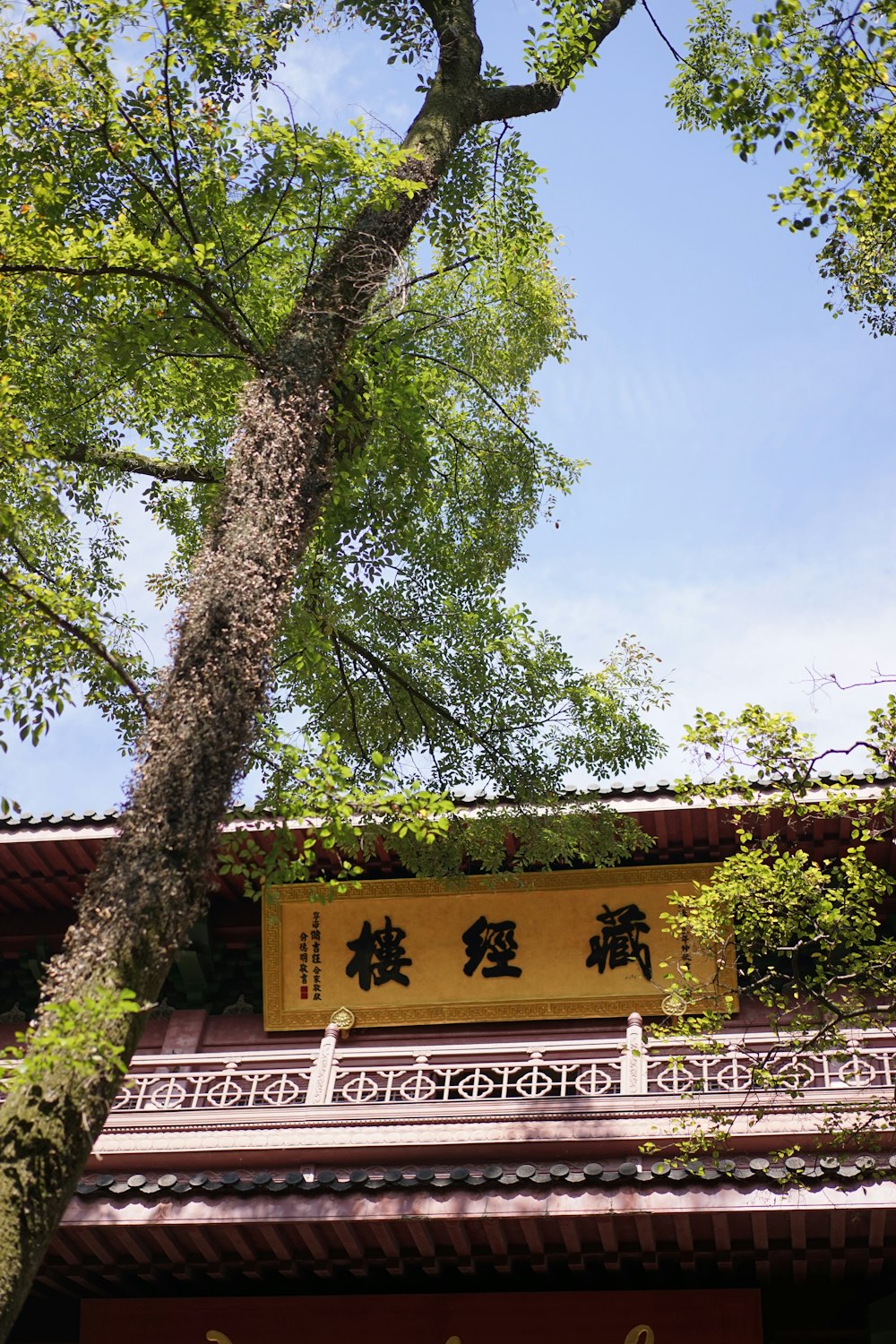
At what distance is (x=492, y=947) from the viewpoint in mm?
10195

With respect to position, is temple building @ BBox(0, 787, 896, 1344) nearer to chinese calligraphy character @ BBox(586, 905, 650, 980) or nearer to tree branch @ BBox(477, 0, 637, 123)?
chinese calligraphy character @ BBox(586, 905, 650, 980)

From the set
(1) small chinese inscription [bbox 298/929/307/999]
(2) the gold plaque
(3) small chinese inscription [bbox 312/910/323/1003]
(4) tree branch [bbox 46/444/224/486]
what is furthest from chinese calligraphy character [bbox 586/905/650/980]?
(4) tree branch [bbox 46/444/224/486]

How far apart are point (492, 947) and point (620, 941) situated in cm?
97

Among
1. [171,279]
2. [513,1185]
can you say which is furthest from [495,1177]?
[171,279]

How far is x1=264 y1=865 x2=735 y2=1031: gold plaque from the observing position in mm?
9953

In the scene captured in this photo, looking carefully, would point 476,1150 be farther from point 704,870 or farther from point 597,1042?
point 704,870

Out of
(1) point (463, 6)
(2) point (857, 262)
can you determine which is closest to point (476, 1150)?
(2) point (857, 262)

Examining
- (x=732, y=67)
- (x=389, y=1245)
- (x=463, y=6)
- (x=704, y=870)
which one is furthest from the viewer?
(x=704, y=870)

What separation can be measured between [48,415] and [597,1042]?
5213 mm

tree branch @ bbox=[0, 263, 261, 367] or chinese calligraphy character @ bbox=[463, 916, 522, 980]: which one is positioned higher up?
tree branch @ bbox=[0, 263, 261, 367]

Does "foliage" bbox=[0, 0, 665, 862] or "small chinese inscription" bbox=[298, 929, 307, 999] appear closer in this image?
"foliage" bbox=[0, 0, 665, 862]

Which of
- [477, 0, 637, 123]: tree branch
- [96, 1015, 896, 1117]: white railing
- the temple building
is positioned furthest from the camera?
[477, 0, 637, 123]: tree branch

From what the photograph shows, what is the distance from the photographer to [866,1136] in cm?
652

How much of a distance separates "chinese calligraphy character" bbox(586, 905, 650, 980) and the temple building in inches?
0.6
